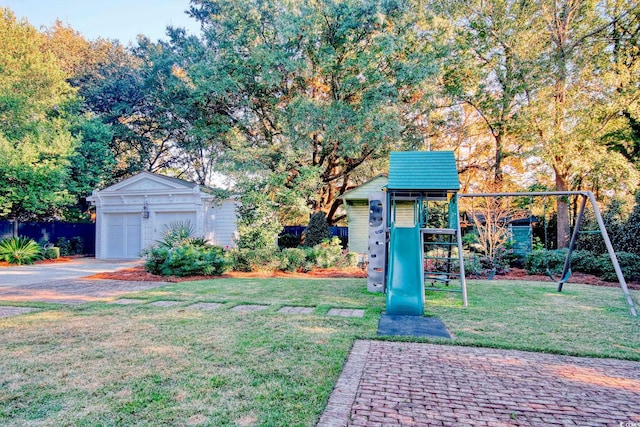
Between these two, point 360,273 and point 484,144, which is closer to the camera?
point 360,273

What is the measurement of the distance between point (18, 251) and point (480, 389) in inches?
657

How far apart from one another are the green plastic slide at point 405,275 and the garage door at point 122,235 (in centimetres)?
1303

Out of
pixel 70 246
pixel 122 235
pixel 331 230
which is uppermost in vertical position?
pixel 331 230

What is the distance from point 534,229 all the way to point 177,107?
17079 mm

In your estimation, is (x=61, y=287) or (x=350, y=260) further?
(x=350, y=260)

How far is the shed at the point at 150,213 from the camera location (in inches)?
584

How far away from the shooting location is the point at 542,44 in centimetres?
1398

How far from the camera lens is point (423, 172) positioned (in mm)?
7504

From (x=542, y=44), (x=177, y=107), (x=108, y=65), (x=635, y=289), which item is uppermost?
(x=108, y=65)

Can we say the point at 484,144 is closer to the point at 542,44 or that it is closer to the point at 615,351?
the point at 542,44

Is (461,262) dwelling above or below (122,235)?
below

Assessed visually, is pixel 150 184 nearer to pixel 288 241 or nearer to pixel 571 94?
pixel 288 241

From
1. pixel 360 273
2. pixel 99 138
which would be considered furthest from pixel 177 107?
pixel 360 273

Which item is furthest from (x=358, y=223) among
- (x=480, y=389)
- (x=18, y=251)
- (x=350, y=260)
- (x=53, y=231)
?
(x=53, y=231)
